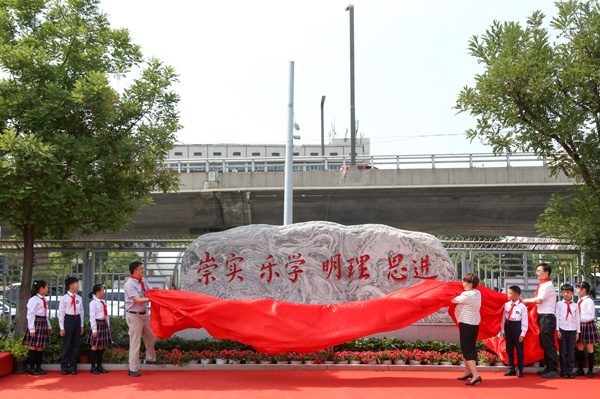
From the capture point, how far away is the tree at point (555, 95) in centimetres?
934

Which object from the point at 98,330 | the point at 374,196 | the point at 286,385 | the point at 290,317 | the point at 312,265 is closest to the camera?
the point at 286,385

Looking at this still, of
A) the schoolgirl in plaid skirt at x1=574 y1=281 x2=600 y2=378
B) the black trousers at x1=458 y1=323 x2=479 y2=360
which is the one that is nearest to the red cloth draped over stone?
the black trousers at x1=458 y1=323 x2=479 y2=360

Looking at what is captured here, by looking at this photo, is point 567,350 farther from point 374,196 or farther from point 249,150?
point 249,150

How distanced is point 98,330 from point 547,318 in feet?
20.4

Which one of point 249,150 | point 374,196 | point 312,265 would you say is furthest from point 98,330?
point 249,150

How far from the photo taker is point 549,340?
789 centimetres

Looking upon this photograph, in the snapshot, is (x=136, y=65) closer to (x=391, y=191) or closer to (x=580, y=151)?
(x=580, y=151)

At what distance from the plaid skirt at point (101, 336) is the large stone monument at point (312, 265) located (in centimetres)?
160

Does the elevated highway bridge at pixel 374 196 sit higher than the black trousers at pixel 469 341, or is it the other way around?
the elevated highway bridge at pixel 374 196

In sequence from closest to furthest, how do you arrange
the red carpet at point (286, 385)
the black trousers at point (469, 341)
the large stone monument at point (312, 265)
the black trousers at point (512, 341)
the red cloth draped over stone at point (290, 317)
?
the red carpet at point (286, 385), the black trousers at point (469, 341), the red cloth draped over stone at point (290, 317), the black trousers at point (512, 341), the large stone monument at point (312, 265)

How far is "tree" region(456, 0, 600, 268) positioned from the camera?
9344mm

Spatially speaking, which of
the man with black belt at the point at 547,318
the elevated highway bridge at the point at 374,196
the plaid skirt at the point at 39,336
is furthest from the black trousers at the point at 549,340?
the elevated highway bridge at the point at 374,196

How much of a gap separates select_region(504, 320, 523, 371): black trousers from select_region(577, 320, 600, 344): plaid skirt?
3.29 ft

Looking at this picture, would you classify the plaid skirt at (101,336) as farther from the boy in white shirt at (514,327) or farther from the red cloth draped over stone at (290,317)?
the boy in white shirt at (514,327)
